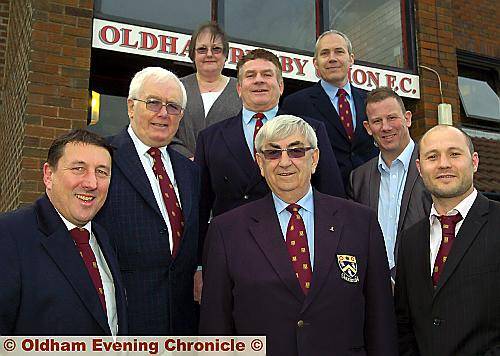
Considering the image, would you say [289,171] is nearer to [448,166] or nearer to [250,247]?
[250,247]

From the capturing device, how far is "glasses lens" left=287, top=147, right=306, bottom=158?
296cm

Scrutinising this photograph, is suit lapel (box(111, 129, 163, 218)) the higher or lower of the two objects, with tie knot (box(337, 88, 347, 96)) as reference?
lower

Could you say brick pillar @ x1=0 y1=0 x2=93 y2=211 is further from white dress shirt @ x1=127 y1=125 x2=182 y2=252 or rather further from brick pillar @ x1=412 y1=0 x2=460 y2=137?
brick pillar @ x1=412 y1=0 x2=460 y2=137

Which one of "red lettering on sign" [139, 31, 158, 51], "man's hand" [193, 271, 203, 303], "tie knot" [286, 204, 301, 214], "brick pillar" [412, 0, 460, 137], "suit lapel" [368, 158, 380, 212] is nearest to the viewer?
"tie knot" [286, 204, 301, 214]

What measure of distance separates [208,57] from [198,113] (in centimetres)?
42

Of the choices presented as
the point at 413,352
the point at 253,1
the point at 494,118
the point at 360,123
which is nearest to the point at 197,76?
the point at 360,123

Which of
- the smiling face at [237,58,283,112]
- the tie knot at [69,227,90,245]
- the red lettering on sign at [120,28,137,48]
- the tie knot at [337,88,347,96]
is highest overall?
the red lettering on sign at [120,28,137,48]

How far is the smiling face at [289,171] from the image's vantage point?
9.67 feet
